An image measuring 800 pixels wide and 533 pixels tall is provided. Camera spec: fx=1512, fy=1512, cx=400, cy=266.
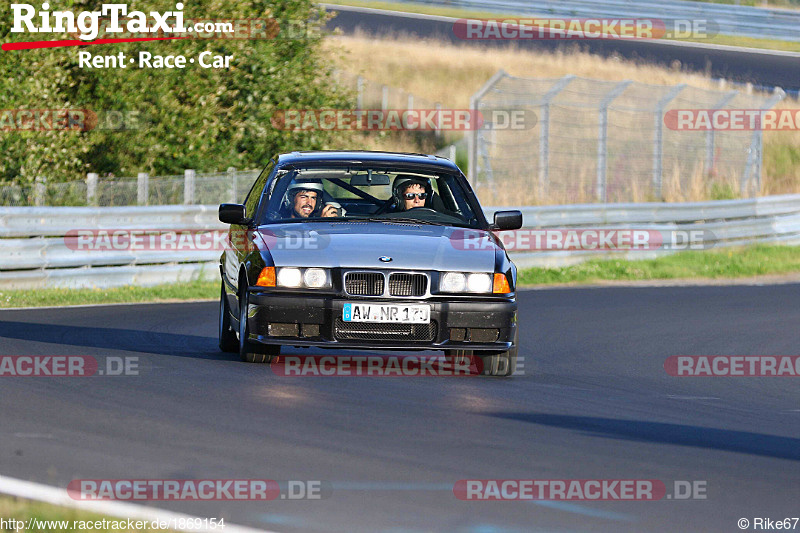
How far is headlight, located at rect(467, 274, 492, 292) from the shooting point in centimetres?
1016

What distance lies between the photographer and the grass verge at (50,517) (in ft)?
17.3

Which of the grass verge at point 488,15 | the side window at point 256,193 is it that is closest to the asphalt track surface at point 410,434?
the side window at point 256,193

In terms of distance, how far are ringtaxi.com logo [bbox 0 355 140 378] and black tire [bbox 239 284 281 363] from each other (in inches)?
29.6

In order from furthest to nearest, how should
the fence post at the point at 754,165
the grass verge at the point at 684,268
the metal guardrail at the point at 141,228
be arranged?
1. the fence post at the point at 754,165
2. the grass verge at the point at 684,268
3. the metal guardrail at the point at 141,228

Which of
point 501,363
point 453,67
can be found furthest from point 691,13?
point 501,363

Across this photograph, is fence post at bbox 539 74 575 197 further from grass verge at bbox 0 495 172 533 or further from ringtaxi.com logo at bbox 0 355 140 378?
grass verge at bbox 0 495 172 533

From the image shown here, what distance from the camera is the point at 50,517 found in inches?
213

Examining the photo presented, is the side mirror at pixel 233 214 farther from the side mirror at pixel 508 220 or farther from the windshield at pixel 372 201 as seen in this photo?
the side mirror at pixel 508 220

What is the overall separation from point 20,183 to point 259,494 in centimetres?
1765

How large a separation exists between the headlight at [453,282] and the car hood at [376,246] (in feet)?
0.16

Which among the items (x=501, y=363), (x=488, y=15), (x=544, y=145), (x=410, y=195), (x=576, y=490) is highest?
(x=488, y=15)

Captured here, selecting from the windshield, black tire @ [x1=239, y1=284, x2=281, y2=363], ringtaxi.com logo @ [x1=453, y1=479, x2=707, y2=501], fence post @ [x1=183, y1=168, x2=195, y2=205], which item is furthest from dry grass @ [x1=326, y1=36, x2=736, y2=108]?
ringtaxi.com logo @ [x1=453, y1=479, x2=707, y2=501]

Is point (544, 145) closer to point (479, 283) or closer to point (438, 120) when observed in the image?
point (438, 120)

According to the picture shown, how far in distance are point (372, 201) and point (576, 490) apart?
564 centimetres
